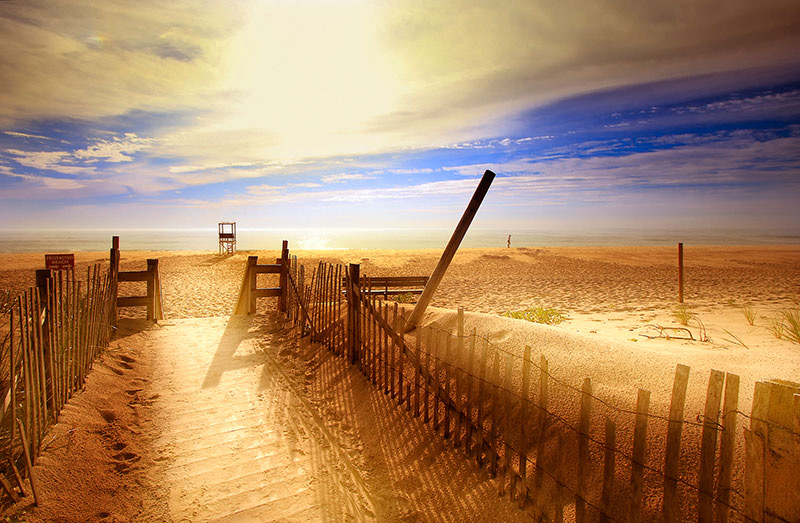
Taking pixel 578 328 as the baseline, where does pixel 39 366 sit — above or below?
above

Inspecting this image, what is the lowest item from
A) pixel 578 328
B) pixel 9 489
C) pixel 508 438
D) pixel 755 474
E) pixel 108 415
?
pixel 108 415

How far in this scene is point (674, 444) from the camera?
2.02 metres

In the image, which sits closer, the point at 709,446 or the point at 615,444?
the point at 709,446

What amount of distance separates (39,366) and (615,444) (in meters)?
4.92

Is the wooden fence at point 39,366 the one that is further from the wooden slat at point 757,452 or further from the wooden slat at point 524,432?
the wooden slat at point 757,452

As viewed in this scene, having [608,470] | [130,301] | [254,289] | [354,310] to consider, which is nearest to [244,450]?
[354,310]

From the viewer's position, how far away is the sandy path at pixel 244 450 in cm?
315

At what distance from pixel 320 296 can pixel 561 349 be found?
4.74m

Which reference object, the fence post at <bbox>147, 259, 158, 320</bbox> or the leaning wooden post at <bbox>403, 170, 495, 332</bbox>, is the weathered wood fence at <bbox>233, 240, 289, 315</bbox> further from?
the leaning wooden post at <bbox>403, 170, 495, 332</bbox>

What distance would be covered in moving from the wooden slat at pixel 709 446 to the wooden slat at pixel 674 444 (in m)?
0.10

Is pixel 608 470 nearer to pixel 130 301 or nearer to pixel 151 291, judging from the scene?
pixel 151 291

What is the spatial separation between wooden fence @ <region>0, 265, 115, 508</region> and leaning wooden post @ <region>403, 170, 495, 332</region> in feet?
13.2

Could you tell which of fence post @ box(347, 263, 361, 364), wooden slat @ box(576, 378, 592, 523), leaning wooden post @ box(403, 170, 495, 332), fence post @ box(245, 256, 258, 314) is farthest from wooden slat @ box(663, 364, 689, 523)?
fence post @ box(245, 256, 258, 314)

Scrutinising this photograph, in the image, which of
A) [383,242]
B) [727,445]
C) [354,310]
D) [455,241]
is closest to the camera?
[727,445]
